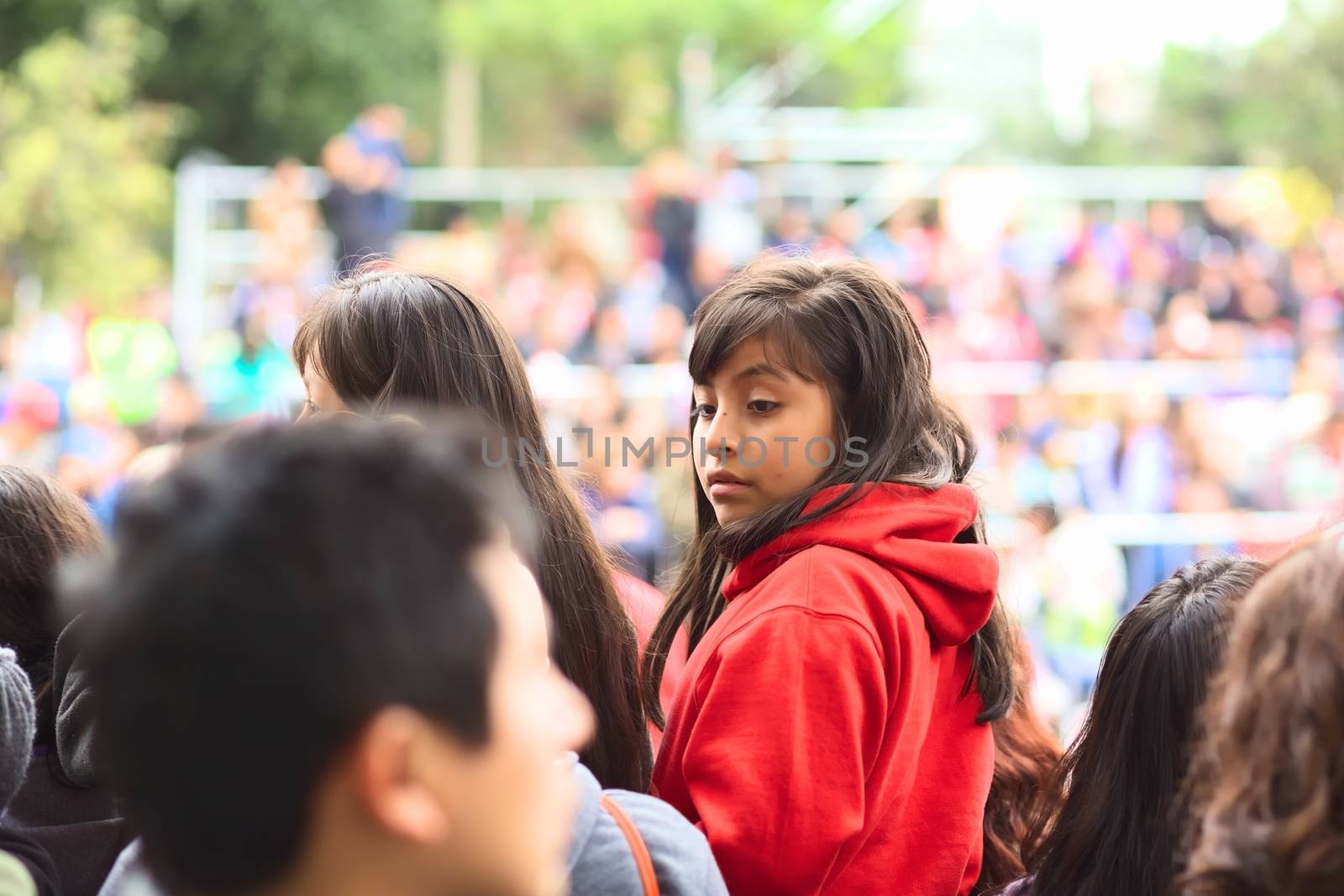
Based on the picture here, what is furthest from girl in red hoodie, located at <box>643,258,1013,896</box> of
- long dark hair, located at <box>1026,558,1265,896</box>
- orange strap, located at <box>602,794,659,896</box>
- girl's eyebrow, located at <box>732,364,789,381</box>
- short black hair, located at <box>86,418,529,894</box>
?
short black hair, located at <box>86,418,529,894</box>

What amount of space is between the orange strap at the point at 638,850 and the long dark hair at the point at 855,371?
0.73 metres

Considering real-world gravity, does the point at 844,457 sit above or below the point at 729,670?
above

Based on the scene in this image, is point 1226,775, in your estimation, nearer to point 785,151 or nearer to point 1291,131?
point 785,151

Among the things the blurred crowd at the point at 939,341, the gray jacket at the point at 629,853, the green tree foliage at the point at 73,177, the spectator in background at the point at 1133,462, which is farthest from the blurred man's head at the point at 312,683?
the green tree foliage at the point at 73,177

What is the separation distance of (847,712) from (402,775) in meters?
0.94

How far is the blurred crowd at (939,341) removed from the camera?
25.1ft

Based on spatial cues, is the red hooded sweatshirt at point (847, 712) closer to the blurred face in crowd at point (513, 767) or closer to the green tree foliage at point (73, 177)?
the blurred face in crowd at point (513, 767)

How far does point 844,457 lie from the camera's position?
2.16 m

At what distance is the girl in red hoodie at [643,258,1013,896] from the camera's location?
5.84 ft

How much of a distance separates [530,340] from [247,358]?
1911mm

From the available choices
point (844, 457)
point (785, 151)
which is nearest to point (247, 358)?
point (785, 151)

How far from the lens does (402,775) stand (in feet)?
3.14

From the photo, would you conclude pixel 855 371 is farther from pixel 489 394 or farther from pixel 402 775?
pixel 402 775

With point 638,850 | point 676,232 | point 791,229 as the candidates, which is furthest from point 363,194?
point 638,850
